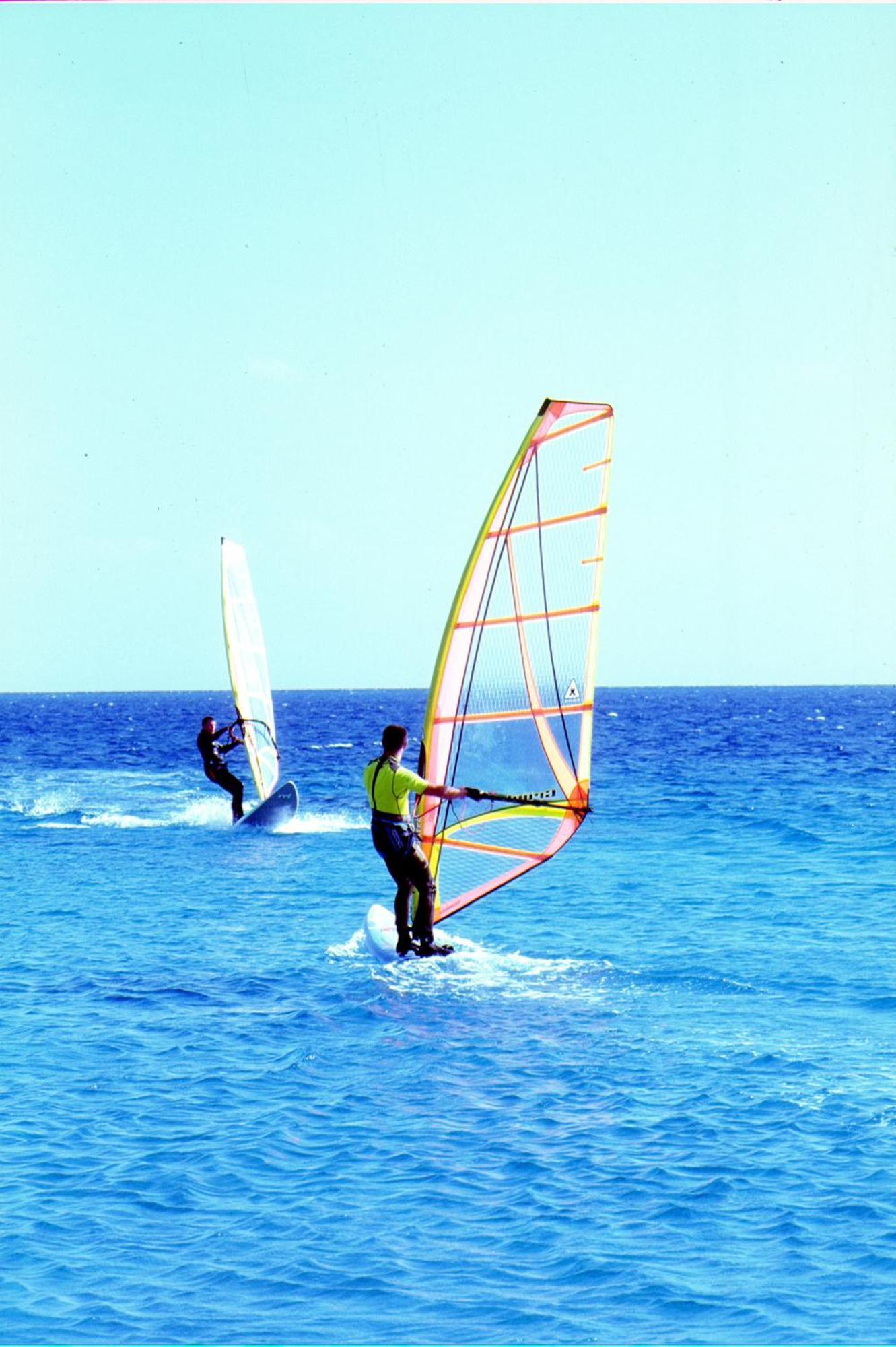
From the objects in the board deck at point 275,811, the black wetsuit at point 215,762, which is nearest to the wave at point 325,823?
the board deck at point 275,811

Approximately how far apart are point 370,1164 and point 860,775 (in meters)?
34.3

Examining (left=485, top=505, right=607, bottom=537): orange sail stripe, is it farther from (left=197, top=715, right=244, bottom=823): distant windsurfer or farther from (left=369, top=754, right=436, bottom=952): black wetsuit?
(left=197, top=715, right=244, bottom=823): distant windsurfer

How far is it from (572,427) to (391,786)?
3.14 m

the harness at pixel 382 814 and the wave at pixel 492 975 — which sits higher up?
the harness at pixel 382 814

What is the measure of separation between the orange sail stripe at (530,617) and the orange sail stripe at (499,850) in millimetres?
1990

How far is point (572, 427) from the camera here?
11.0m

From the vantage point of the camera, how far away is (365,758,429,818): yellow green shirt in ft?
33.8

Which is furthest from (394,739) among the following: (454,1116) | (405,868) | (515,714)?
(454,1116)

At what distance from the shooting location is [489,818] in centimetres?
1204

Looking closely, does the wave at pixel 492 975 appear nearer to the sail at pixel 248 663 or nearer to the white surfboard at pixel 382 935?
the white surfboard at pixel 382 935

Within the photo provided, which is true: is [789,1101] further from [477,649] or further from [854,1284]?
[477,649]

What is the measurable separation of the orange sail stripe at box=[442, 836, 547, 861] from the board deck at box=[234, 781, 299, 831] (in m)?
12.4

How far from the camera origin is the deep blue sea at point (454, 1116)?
6.03 metres

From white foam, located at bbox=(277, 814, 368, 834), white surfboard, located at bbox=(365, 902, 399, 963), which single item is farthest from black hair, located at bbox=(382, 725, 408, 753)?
white foam, located at bbox=(277, 814, 368, 834)
